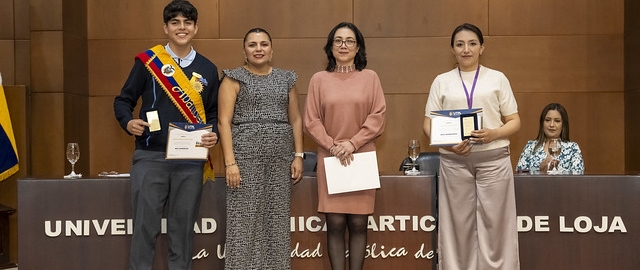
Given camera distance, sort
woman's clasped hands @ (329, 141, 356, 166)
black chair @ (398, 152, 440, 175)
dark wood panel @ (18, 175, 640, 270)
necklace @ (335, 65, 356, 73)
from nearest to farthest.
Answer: woman's clasped hands @ (329, 141, 356, 166) → necklace @ (335, 65, 356, 73) → dark wood panel @ (18, 175, 640, 270) → black chair @ (398, 152, 440, 175)

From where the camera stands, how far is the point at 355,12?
20.7 feet

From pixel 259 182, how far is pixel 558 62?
3778 millimetres

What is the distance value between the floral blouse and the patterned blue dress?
5.94 feet

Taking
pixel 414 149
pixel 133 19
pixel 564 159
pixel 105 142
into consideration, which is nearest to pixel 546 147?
pixel 564 159

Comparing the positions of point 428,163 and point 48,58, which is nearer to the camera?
point 428,163

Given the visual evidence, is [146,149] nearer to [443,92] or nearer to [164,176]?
[164,176]

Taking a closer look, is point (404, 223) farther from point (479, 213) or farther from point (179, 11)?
point (179, 11)

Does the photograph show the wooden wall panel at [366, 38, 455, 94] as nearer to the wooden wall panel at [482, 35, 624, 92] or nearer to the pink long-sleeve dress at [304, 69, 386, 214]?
the wooden wall panel at [482, 35, 624, 92]

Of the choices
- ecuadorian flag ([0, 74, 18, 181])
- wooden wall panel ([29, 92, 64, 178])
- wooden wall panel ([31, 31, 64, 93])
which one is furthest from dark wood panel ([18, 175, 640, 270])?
wooden wall panel ([31, 31, 64, 93])

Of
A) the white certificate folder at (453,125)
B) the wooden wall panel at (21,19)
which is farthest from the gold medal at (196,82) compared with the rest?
the wooden wall panel at (21,19)

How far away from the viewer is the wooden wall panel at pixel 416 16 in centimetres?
629

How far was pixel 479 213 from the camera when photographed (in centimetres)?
372

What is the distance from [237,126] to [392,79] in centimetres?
293

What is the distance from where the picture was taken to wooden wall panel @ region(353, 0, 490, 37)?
20.6ft
